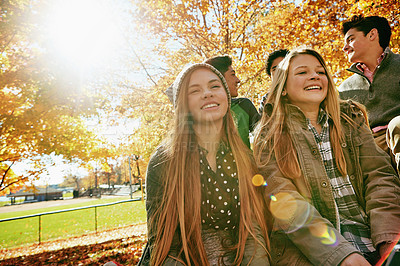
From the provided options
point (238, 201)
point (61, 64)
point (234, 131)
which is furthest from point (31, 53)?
point (238, 201)

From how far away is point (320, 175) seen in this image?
199 centimetres

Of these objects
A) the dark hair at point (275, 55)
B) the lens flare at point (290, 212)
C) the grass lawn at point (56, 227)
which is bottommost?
the grass lawn at point (56, 227)

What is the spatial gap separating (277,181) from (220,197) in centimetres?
48

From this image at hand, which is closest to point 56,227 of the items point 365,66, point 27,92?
point 27,92

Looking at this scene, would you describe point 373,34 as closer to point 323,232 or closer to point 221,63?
point 221,63

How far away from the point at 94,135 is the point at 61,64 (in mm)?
4382

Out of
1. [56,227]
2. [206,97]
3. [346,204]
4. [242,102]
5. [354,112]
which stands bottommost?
[56,227]

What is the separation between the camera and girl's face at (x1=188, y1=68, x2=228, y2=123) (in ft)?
7.53

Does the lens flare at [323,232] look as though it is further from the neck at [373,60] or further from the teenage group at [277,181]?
the neck at [373,60]

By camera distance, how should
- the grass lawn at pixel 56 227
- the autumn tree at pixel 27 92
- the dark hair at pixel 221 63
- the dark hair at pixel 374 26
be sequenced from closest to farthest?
the dark hair at pixel 374 26
the dark hair at pixel 221 63
the autumn tree at pixel 27 92
the grass lawn at pixel 56 227

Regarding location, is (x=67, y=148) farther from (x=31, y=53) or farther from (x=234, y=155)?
(x=234, y=155)

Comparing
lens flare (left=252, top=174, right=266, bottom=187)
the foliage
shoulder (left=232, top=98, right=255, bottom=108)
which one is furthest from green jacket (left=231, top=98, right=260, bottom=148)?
the foliage

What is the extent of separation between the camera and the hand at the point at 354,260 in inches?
58.4

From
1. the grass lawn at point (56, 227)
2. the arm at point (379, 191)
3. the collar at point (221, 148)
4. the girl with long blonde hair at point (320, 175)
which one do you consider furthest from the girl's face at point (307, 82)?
the grass lawn at point (56, 227)
